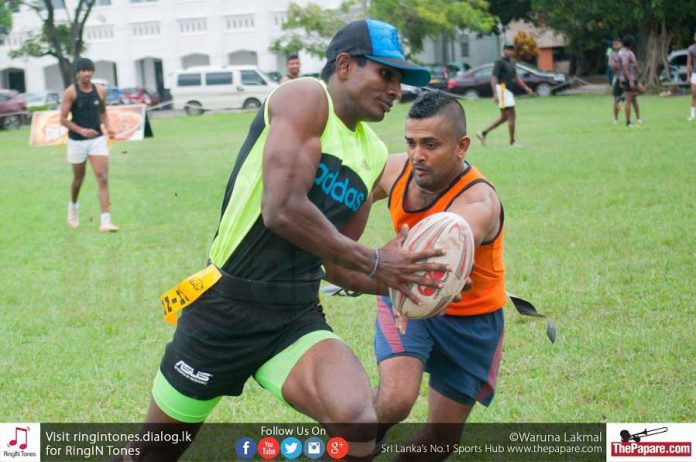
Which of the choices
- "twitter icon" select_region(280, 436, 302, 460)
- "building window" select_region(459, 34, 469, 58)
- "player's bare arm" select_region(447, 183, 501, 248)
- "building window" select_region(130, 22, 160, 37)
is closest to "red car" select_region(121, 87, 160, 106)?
"building window" select_region(130, 22, 160, 37)

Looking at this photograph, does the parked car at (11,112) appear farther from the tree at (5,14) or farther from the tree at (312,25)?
the tree at (5,14)

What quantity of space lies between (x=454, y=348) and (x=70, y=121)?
9.12 meters

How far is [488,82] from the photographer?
45625 millimetres

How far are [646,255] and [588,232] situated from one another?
1.41 meters

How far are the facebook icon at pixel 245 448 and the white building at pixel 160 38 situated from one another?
56500 mm

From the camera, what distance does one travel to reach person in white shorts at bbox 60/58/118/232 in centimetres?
1294

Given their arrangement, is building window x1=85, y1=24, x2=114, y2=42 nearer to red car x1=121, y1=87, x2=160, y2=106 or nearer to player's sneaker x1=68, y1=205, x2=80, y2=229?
red car x1=121, y1=87, x2=160, y2=106

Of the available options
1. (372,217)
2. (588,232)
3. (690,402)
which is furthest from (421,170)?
(372,217)

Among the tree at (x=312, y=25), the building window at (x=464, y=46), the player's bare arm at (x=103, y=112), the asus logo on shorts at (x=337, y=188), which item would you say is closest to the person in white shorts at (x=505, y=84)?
the player's bare arm at (x=103, y=112)

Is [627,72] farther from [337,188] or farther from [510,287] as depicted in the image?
[337,188]

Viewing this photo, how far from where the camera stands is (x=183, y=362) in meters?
4.30

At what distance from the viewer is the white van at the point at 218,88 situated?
48.1 m

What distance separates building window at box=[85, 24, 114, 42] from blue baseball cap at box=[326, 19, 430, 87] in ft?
218

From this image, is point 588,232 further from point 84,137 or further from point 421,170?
point 421,170
